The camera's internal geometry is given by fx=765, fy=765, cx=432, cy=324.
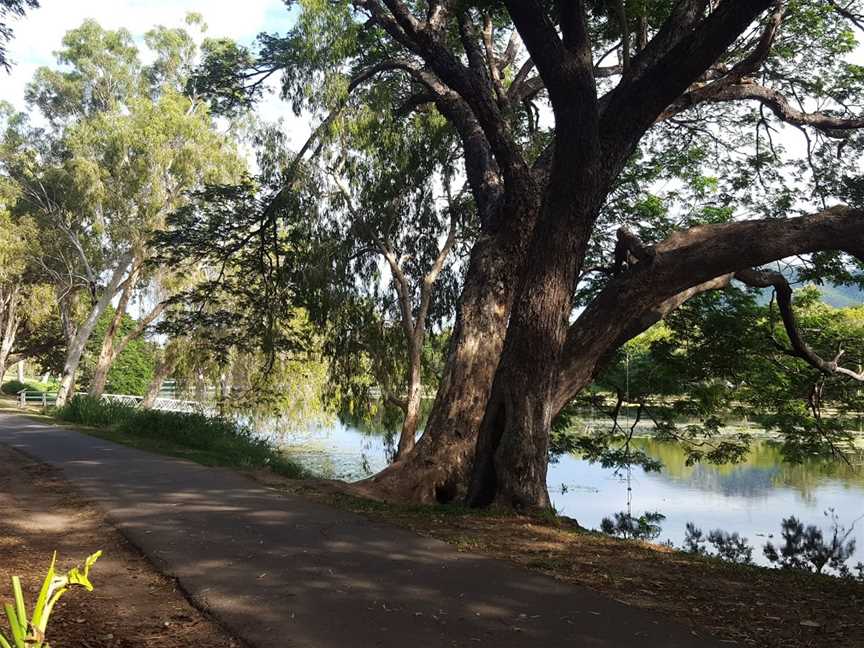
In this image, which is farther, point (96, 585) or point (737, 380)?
point (737, 380)

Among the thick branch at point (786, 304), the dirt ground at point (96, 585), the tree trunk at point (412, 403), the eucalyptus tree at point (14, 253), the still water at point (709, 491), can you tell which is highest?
the eucalyptus tree at point (14, 253)

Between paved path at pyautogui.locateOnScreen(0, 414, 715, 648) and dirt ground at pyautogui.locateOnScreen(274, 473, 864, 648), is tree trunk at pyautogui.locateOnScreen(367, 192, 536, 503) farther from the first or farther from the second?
paved path at pyautogui.locateOnScreen(0, 414, 715, 648)

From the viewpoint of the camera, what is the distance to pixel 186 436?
16.3m

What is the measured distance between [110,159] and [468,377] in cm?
Result: 2172

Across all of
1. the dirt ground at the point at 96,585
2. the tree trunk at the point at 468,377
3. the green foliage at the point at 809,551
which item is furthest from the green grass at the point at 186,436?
the green foliage at the point at 809,551

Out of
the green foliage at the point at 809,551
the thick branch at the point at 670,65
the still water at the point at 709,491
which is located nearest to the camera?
the thick branch at the point at 670,65

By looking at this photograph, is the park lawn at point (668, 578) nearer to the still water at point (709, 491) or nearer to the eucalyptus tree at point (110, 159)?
the still water at point (709, 491)

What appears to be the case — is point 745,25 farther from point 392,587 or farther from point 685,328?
point 685,328

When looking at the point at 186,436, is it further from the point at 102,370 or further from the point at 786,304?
the point at 102,370

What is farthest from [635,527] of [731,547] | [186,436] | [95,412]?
[95,412]

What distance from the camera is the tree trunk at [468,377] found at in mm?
9664

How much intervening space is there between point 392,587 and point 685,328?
1098cm

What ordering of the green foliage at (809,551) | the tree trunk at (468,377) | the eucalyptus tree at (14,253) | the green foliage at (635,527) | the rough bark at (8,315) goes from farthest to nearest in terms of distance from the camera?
1. the rough bark at (8,315)
2. the eucalyptus tree at (14,253)
3. the green foliage at (635,527)
4. the green foliage at (809,551)
5. the tree trunk at (468,377)

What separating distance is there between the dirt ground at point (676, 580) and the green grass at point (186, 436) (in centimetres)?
625
